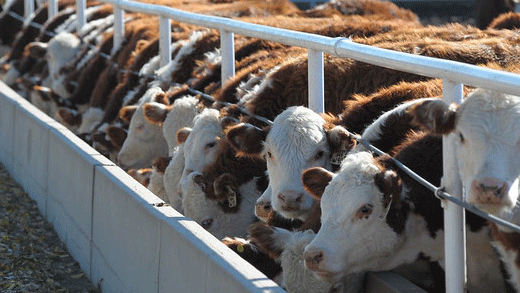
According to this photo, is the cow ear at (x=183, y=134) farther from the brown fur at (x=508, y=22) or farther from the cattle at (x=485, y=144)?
the brown fur at (x=508, y=22)

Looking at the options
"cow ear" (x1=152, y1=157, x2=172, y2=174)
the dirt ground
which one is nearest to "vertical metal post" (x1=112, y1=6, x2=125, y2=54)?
the dirt ground

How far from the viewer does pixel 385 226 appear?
4.57 metres

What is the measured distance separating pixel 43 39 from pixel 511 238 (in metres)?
11.8

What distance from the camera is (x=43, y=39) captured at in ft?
49.0

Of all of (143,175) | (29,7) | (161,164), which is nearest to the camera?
(161,164)

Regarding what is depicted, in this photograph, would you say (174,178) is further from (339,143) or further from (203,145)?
(339,143)

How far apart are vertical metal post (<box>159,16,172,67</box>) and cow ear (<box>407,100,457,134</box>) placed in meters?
5.65

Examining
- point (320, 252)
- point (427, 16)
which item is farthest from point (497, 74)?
point (427, 16)

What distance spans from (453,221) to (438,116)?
0.44 metres

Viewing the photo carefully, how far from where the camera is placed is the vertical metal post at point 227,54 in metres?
7.54

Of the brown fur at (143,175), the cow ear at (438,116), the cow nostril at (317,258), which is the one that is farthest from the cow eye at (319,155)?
the brown fur at (143,175)

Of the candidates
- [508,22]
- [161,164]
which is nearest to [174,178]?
[161,164]

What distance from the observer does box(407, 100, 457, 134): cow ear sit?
3984mm

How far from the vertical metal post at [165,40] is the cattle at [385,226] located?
199 inches
